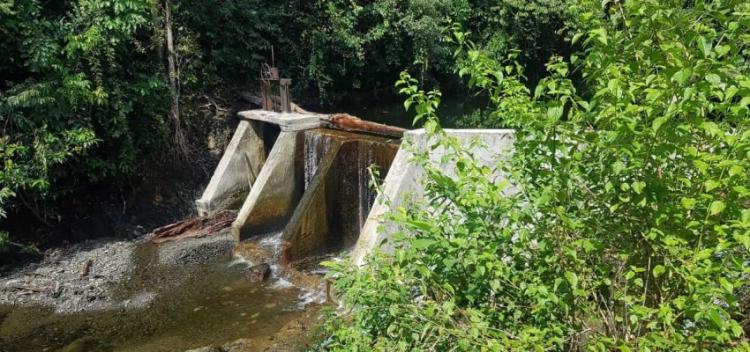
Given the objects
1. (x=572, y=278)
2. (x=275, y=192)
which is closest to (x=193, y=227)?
(x=275, y=192)

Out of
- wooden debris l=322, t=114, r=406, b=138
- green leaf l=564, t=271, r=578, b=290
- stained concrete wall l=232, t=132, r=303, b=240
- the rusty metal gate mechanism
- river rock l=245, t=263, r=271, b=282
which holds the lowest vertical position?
river rock l=245, t=263, r=271, b=282

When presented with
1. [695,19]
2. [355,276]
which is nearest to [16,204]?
[355,276]

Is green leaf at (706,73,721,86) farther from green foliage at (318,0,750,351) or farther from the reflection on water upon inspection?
the reflection on water

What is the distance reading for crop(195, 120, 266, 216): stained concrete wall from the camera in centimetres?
873

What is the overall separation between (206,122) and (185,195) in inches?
60.1

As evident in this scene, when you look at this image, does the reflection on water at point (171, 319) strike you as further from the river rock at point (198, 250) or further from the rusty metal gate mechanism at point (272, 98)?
the rusty metal gate mechanism at point (272, 98)

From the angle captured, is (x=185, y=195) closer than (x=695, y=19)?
No

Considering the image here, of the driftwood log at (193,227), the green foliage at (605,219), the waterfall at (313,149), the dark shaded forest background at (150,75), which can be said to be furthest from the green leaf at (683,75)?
the driftwood log at (193,227)

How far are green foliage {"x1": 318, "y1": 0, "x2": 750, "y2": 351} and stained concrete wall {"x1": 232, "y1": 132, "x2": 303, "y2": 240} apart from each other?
580cm

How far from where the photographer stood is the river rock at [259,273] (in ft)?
21.9

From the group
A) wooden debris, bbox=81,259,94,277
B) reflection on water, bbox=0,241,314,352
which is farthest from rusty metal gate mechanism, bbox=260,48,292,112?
wooden debris, bbox=81,259,94,277

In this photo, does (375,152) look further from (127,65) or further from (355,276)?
(355,276)

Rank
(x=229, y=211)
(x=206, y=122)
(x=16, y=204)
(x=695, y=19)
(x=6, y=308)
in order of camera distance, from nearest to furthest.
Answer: (x=695, y=19)
(x=6, y=308)
(x=16, y=204)
(x=229, y=211)
(x=206, y=122)

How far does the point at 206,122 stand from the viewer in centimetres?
995
